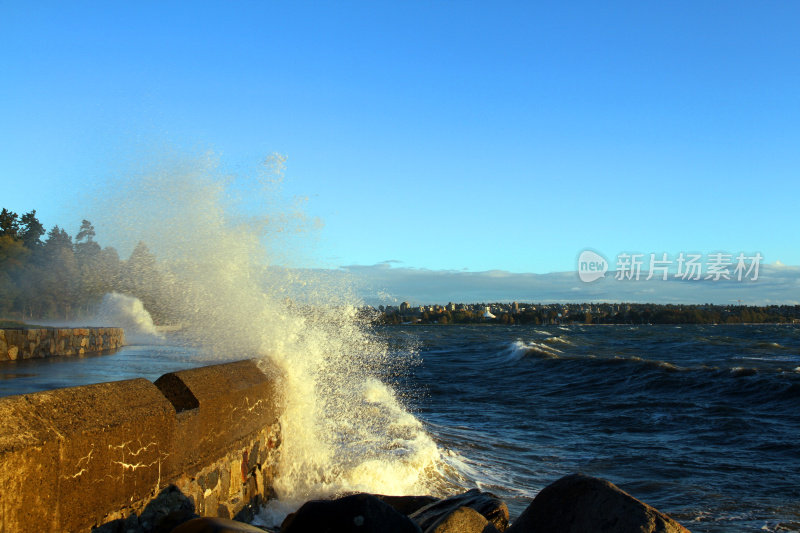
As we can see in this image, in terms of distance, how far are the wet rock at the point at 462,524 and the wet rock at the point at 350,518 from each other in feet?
1.71

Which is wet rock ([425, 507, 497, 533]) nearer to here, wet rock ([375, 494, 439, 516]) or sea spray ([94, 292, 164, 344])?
wet rock ([375, 494, 439, 516])

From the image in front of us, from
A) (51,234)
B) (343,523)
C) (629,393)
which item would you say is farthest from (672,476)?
(51,234)

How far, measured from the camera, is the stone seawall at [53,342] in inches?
392

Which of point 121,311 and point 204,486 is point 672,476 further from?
point 121,311

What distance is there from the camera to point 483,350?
31.4 metres

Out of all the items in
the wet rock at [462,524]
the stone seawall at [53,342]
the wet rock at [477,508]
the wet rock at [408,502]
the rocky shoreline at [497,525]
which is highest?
the rocky shoreline at [497,525]

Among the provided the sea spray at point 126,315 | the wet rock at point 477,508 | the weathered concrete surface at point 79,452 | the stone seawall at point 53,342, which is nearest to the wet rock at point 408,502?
the wet rock at point 477,508

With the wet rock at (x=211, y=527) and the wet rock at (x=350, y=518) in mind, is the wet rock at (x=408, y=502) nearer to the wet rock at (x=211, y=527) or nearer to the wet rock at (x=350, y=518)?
the wet rock at (x=350, y=518)

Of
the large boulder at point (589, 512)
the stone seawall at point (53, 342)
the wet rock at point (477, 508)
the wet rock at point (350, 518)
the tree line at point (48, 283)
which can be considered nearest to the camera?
the wet rock at point (350, 518)

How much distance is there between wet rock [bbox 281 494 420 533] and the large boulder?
2.82 feet

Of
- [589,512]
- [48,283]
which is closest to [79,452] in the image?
[589,512]

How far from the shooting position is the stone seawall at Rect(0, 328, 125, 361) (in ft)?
32.7

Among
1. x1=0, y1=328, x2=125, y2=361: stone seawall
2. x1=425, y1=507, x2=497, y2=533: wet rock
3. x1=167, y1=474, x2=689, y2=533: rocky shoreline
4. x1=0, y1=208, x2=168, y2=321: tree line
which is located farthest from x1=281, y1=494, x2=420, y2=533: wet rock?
x1=0, y1=208, x2=168, y2=321: tree line

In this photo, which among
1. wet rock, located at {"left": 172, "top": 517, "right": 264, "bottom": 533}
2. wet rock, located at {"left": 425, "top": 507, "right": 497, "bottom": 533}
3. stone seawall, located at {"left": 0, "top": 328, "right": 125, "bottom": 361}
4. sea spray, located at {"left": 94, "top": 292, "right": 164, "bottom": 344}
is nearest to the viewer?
wet rock, located at {"left": 172, "top": 517, "right": 264, "bottom": 533}
